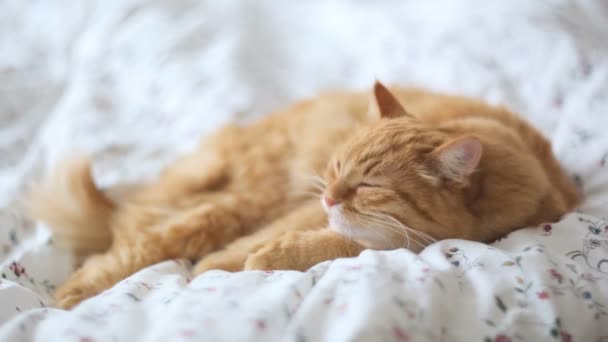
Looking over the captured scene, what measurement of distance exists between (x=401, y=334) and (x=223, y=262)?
62cm

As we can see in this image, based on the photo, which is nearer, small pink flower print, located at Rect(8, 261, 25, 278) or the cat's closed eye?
the cat's closed eye

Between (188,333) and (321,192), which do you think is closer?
(188,333)

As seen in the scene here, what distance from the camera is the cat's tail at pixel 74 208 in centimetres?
153

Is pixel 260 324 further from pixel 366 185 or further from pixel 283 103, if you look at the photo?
pixel 283 103

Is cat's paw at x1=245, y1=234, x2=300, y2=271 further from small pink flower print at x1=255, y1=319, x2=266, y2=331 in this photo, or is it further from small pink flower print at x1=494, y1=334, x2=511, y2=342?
small pink flower print at x1=494, y1=334, x2=511, y2=342

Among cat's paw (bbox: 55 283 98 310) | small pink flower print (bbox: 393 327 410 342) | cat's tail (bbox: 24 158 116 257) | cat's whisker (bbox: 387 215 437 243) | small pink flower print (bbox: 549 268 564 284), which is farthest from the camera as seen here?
cat's tail (bbox: 24 158 116 257)

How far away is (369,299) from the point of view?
897 millimetres

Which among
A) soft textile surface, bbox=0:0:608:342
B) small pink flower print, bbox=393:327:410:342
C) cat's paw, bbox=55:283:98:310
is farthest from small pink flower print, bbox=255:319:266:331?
cat's paw, bbox=55:283:98:310

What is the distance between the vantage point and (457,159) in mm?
1093

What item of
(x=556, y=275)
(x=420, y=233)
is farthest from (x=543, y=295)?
(x=420, y=233)

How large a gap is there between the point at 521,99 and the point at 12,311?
1.71 meters

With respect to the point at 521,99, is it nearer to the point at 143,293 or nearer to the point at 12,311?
the point at 143,293

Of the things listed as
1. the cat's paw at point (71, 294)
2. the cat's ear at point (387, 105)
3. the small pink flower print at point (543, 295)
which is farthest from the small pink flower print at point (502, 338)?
the cat's paw at point (71, 294)

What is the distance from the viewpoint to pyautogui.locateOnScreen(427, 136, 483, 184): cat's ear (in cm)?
105
